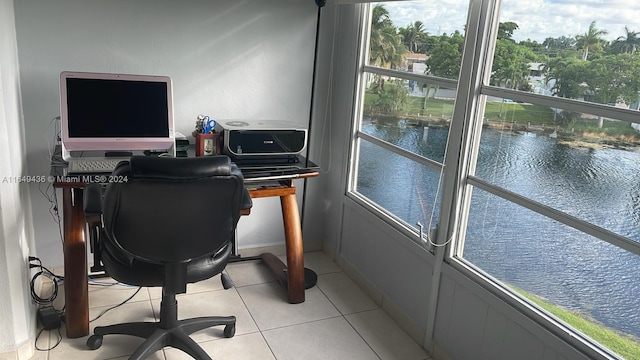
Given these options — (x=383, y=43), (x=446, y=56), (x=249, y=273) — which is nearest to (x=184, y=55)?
(x=383, y=43)

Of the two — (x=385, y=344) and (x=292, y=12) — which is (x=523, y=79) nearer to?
(x=385, y=344)

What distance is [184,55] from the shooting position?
2893 mm

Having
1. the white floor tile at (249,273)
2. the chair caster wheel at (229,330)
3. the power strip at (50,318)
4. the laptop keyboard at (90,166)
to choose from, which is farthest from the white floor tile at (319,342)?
the laptop keyboard at (90,166)

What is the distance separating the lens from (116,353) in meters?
2.29

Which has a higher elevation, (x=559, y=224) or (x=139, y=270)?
(x=559, y=224)

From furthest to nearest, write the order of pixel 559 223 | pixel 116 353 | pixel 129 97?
pixel 129 97, pixel 116 353, pixel 559 223

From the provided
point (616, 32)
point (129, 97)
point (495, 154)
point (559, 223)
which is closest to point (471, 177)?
point (495, 154)

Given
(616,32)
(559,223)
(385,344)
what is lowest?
(385,344)

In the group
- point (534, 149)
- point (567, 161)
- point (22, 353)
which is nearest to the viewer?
point (567, 161)

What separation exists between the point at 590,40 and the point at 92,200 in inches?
75.8

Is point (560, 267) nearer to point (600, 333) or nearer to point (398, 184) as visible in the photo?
point (600, 333)

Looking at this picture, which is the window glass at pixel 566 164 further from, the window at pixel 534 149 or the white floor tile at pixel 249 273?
the white floor tile at pixel 249 273

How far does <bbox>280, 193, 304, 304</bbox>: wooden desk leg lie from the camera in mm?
2807

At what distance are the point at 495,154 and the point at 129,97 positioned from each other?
5.69 feet
